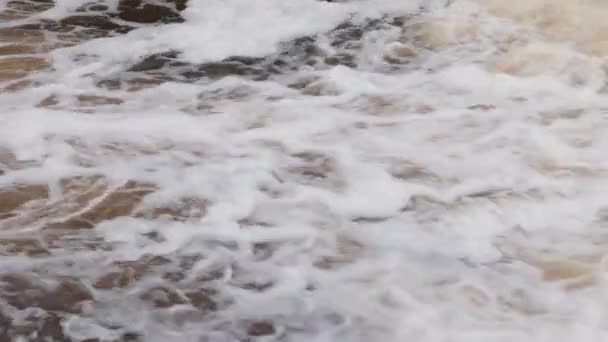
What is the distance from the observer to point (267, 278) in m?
3.32

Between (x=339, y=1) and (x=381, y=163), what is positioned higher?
(x=339, y=1)

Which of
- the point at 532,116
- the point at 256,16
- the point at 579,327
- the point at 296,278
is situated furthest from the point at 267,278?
the point at 256,16

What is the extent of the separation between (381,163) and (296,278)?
1036 millimetres

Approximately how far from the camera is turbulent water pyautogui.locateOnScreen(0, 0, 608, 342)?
314cm

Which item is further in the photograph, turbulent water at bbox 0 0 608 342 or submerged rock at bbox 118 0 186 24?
submerged rock at bbox 118 0 186 24

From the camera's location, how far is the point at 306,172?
13.3 ft

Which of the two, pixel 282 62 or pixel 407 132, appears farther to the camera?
pixel 282 62

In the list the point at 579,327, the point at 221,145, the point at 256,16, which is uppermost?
the point at 256,16

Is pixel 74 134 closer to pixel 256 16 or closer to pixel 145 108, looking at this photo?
pixel 145 108

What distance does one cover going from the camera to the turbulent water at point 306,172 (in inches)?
124

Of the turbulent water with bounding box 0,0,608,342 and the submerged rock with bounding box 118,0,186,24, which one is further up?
the submerged rock with bounding box 118,0,186,24

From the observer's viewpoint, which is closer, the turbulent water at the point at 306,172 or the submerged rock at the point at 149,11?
the turbulent water at the point at 306,172

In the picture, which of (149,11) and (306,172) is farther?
(149,11)

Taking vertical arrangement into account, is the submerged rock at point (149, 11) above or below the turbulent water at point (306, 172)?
above
